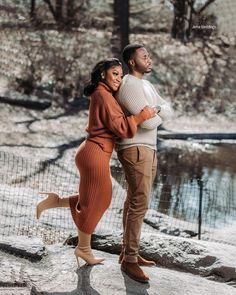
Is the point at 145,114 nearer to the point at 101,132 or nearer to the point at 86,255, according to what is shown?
the point at 101,132

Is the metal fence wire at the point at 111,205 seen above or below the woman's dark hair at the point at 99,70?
below

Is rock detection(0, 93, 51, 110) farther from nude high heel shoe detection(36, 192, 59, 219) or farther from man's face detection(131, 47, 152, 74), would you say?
man's face detection(131, 47, 152, 74)

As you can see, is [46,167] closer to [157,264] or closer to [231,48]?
[157,264]

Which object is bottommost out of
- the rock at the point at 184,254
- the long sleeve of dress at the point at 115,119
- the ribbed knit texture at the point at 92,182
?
the rock at the point at 184,254

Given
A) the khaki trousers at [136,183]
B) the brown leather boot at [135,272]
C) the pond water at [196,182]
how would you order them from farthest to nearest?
the pond water at [196,182]
the brown leather boot at [135,272]
the khaki trousers at [136,183]

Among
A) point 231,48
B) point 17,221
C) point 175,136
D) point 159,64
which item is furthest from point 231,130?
point 17,221

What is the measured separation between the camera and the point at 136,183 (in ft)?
13.6

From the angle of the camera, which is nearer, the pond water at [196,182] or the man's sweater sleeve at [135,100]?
the man's sweater sleeve at [135,100]

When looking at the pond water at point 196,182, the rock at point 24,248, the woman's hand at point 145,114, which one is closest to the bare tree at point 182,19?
the pond water at point 196,182

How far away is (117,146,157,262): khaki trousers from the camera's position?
414 cm

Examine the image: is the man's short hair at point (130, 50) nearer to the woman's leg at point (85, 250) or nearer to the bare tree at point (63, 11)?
the woman's leg at point (85, 250)

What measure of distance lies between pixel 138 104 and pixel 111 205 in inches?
179

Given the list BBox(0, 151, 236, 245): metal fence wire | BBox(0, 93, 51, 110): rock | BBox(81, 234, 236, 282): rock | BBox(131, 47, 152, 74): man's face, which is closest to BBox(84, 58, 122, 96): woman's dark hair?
BBox(131, 47, 152, 74): man's face

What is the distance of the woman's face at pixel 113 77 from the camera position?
412 cm
